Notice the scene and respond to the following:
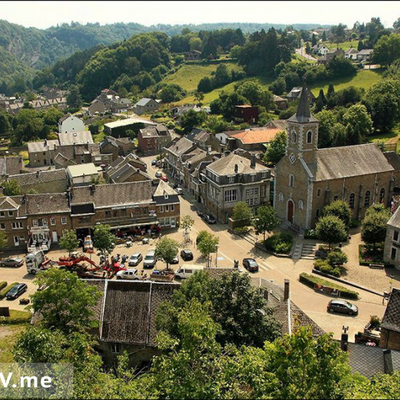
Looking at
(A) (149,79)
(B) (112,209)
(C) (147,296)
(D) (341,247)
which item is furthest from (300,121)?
(A) (149,79)

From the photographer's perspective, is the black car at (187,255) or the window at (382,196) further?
the window at (382,196)

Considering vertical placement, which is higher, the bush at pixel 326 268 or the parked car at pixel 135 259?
the bush at pixel 326 268

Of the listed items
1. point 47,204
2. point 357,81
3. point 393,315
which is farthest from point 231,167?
point 357,81

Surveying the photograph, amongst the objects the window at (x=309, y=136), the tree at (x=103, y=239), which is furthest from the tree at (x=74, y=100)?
the window at (x=309, y=136)

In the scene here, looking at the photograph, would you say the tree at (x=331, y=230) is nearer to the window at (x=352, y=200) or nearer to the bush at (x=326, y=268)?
the bush at (x=326, y=268)

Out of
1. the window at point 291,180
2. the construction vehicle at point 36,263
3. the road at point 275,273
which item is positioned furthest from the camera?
the window at point 291,180

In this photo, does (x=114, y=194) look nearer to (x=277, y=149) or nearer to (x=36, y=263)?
(x=36, y=263)

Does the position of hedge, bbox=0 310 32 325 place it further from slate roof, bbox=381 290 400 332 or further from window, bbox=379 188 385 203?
window, bbox=379 188 385 203
